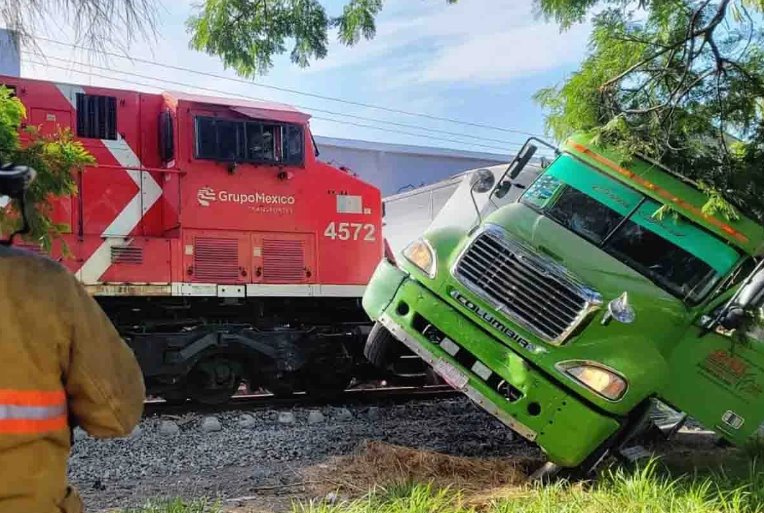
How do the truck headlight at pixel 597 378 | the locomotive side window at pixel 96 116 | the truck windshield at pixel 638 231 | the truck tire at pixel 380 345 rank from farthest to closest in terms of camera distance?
the locomotive side window at pixel 96 116, the truck tire at pixel 380 345, the truck windshield at pixel 638 231, the truck headlight at pixel 597 378

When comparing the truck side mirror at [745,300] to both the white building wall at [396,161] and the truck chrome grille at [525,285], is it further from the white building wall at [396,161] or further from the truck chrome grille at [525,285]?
the white building wall at [396,161]

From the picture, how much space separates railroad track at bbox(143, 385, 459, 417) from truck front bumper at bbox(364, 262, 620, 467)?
3.46 metres

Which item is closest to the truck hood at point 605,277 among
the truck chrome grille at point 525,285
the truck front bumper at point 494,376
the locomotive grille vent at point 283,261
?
the truck chrome grille at point 525,285

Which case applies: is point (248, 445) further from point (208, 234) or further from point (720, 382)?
point (720, 382)

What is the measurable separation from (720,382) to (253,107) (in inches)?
227

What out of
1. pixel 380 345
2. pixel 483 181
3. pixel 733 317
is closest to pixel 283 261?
pixel 380 345

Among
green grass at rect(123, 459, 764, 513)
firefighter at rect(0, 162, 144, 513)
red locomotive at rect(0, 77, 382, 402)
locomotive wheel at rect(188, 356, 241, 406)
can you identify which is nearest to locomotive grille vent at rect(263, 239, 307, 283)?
red locomotive at rect(0, 77, 382, 402)

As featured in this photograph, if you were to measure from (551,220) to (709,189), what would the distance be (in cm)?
121

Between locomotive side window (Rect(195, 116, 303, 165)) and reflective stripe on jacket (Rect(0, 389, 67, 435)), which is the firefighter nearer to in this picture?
reflective stripe on jacket (Rect(0, 389, 67, 435))

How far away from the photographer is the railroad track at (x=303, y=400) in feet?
29.1

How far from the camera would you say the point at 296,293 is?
946 cm

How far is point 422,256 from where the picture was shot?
626cm

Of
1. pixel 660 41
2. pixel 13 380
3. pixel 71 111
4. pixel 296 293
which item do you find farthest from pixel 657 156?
pixel 71 111

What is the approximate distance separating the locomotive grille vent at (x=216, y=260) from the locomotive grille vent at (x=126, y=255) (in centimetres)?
62
